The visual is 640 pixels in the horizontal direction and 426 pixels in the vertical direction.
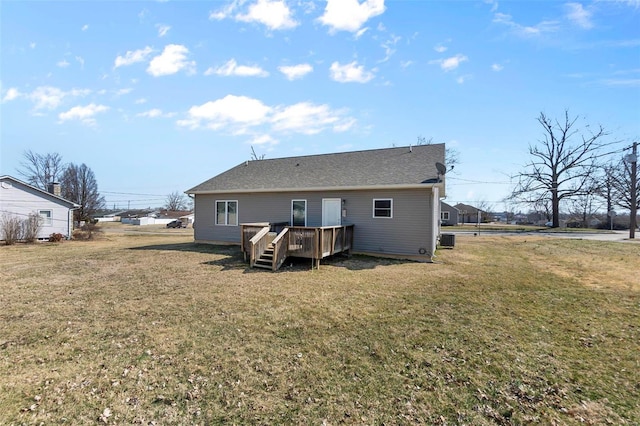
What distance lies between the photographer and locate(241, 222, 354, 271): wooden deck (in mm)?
9852

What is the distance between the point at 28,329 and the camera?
4930 mm

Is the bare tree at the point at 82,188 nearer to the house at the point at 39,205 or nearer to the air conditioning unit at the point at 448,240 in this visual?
the house at the point at 39,205

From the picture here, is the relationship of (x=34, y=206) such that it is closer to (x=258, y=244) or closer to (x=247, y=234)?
(x=247, y=234)

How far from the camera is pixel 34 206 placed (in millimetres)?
19734

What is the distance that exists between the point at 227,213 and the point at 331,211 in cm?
585

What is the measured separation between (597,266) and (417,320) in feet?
31.2

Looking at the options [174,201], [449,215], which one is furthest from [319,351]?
[174,201]

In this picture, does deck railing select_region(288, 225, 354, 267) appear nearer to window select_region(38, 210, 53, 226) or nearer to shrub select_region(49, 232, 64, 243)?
shrub select_region(49, 232, 64, 243)

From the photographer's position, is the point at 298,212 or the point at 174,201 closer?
the point at 298,212

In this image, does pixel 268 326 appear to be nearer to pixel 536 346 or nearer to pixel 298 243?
pixel 536 346

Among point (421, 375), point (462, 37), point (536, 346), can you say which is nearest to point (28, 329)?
point (421, 375)

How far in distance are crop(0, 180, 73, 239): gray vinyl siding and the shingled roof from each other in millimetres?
12095

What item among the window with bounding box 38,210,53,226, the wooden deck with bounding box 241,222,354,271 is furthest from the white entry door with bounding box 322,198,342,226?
the window with bounding box 38,210,53,226

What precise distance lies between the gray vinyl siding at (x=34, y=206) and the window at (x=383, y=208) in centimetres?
2177
